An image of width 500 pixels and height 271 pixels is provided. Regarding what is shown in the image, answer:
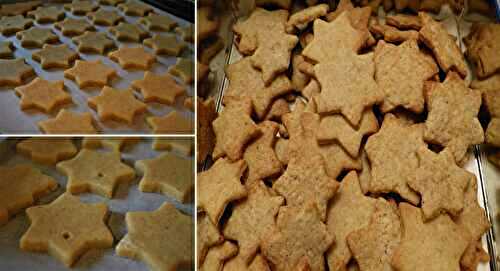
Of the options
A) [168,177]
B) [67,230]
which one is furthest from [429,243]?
[67,230]

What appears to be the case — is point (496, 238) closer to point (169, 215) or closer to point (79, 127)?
point (169, 215)

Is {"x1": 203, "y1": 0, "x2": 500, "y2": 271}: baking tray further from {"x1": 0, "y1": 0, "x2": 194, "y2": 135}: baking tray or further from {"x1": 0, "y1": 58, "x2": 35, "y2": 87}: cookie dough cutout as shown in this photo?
{"x1": 0, "y1": 58, "x2": 35, "y2": 87}: cookie dough cutout

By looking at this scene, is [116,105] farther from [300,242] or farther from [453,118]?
[453,118]

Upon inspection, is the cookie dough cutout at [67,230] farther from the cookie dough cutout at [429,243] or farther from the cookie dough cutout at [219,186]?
the cookie dough cutout at [429,243]

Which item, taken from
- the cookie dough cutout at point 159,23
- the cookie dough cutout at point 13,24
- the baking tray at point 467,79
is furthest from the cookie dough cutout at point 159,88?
the cookie dough cutout at point 13,24

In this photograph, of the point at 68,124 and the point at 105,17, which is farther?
the point at 105,17

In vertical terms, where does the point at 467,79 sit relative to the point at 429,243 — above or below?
above

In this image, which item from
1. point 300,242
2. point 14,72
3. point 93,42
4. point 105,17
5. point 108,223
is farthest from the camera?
point 105,17
